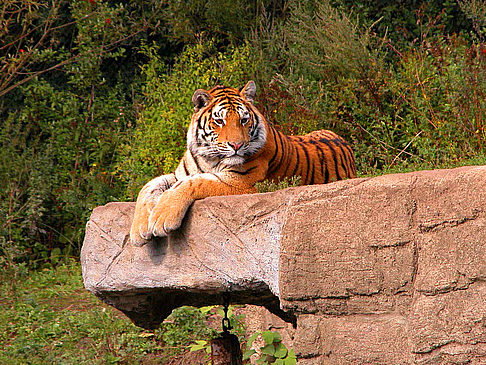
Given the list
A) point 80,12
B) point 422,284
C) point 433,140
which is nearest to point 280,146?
point 422,284

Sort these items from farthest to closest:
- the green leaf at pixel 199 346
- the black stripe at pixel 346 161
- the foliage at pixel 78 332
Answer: the foliage at pixel 78 332 → the green leaf at pixel 199 346 → the black stripe at pixel 346 161

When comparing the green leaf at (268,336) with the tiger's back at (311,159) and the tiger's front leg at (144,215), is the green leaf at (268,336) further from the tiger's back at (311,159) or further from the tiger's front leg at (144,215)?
the tiger's front leg at (144,215)

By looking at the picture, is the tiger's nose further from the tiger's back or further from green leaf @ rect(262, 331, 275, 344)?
green leaf @ rect(262, 331, 275, 344)

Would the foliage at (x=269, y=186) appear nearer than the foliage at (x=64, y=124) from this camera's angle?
Yes

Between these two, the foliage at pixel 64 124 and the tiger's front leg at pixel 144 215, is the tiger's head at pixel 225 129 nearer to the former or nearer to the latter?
the tiger's front leg at pixel 144 215

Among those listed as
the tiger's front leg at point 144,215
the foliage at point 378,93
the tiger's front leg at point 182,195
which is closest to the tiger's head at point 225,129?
Answer: the tiger's front leg at point 182,195

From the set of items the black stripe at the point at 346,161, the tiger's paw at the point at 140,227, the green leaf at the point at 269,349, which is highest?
the tiger's paw at the point at 140,227

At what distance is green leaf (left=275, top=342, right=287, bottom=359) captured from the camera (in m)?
5.44

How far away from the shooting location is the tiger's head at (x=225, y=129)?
361 centimetres

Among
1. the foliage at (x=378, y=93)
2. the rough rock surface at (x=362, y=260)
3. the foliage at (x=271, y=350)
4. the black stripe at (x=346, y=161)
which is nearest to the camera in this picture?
the rough rock surface at (x=362, y=260)

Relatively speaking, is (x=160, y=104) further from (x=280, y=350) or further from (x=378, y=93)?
(x=280, y=350)

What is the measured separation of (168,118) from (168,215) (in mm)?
4629

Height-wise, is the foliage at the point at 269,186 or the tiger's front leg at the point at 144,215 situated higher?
the foliage at the point at 269,186

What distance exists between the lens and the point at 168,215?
323 centimetres
